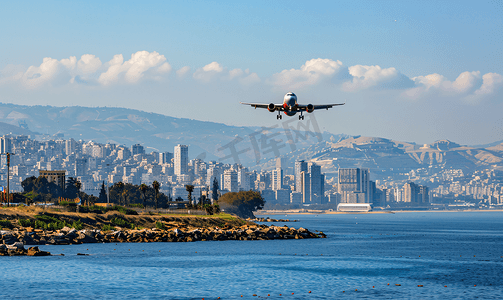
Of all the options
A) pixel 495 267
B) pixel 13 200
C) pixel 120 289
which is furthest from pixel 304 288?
pixel 13 200

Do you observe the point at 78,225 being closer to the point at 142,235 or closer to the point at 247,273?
the point at 142,235

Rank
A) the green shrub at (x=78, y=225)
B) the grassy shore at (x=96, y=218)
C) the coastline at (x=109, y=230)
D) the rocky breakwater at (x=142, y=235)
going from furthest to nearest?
the green shrub at (x=78, y=225), the grassy shore at (x=96, y=218), the coastline at (x=109, y=230), the rocky breakwater at (x=142, y=235)

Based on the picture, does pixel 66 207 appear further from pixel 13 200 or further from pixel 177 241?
pixel 13 200

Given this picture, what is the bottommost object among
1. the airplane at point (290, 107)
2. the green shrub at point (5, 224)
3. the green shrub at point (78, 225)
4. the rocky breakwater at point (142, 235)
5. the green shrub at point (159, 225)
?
the rocky breakwater at point (142, 235)

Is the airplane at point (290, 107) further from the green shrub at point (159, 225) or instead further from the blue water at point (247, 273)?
the green shrub at point (159, 225)

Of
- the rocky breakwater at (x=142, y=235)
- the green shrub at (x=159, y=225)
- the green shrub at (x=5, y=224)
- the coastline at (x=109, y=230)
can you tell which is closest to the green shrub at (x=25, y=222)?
the coastline at (x=109, y=230)

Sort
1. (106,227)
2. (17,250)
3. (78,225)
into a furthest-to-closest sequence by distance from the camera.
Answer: (106,227) → (78,225) → (17,250)

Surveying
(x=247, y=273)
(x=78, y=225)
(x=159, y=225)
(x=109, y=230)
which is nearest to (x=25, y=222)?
(x=78, y=225)
